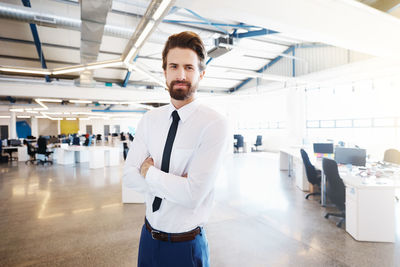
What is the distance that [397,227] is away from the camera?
3.45 meters

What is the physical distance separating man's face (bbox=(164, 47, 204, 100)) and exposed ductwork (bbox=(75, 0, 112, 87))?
3483mm

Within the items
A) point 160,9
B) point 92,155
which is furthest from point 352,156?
point 92,155

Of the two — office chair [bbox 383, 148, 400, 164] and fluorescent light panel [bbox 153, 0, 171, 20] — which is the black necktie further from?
office chair [bbox 383, 148, 400, 164]

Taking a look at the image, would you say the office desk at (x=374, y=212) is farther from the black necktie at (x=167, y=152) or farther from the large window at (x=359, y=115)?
the large window at (x=359, y=115)

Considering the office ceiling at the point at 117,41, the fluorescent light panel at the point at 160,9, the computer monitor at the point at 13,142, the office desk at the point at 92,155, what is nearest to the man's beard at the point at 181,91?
the fluorescent light panel at the point at 160,9

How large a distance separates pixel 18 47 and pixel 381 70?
13.6 meters

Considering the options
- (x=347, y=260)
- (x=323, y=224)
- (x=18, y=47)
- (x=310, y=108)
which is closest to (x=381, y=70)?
(x=310, y=108)

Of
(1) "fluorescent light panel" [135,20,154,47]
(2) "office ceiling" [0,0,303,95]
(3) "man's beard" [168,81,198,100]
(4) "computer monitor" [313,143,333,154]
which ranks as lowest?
(4) "computer monitor" [313,143,333,154]

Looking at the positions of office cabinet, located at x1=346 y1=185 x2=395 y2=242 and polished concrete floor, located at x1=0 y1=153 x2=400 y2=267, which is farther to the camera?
office cabinet, located at x1=346 y1=185 x2=395 y2=242

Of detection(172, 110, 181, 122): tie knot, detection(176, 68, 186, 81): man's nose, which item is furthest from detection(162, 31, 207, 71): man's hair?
detection(172, 110, 181, 122): tie knot

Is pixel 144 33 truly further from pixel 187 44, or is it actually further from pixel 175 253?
pixel 175 253

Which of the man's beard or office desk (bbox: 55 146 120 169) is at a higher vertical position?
the man's beard

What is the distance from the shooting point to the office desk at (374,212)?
304 centimetres

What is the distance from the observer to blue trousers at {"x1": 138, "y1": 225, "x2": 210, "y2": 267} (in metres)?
1.00
